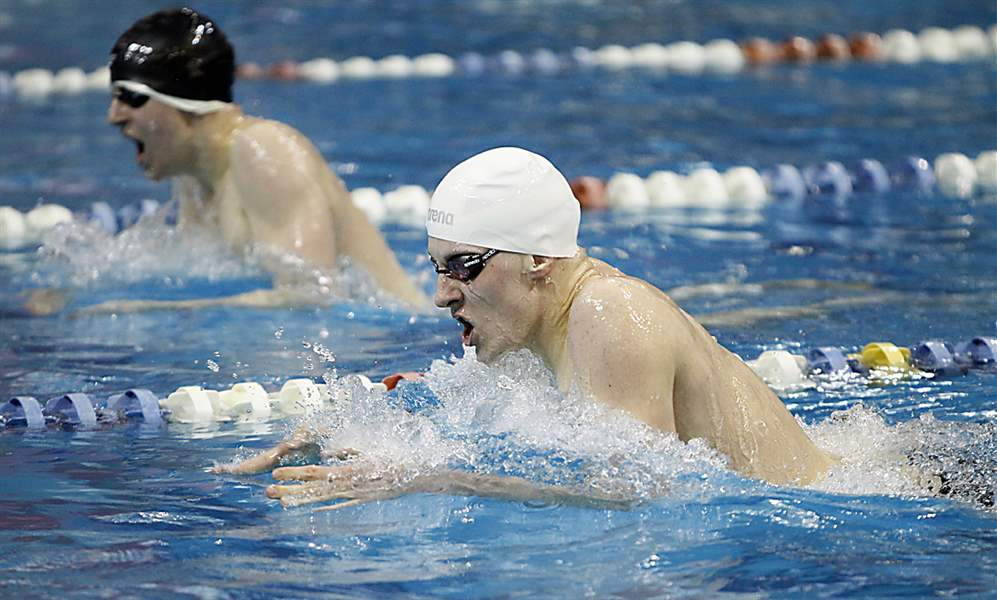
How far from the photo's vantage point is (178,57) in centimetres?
557

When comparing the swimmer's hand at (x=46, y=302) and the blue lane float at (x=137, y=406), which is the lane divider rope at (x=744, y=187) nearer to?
the swimmer's hand at (x=46, y=302)

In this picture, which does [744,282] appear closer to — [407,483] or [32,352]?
[32,352]

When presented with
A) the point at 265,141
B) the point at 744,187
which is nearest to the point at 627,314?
the point at 265,141

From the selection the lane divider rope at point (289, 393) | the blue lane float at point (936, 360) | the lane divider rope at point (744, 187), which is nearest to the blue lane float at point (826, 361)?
the lane divider rope at point (289, 393)

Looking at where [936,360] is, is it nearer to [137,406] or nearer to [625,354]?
[625,354]

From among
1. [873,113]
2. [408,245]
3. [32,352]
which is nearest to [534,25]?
[873,113]

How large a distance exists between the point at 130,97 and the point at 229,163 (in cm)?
42

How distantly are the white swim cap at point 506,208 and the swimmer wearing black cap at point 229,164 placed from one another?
2136 mm

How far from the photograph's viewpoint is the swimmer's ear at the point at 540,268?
327cm

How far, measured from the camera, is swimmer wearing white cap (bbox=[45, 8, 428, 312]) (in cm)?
538

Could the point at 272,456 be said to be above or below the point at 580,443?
below

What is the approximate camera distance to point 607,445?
310 centimetres

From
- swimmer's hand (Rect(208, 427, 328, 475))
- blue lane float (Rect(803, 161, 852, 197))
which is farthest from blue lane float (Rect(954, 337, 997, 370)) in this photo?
blue lane float (Rect(803, 161, 852, 197))

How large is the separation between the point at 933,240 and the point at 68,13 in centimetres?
1051
